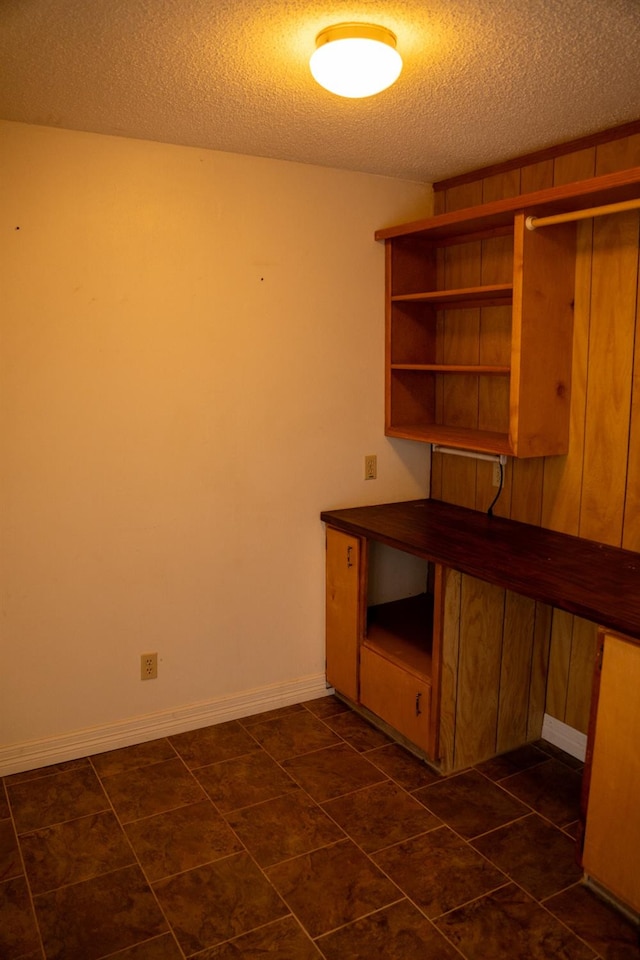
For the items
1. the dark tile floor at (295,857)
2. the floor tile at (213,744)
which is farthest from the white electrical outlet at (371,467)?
the floor tile at (213,744)

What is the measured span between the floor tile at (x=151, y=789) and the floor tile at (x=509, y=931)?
1032 millimetres

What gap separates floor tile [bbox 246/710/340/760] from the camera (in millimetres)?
2988

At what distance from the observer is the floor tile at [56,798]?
99.9 inches

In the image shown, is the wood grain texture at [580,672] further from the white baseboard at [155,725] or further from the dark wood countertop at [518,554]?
the white baseboard at [155,725]

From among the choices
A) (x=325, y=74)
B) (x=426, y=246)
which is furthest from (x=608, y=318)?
(x=325, y=74)

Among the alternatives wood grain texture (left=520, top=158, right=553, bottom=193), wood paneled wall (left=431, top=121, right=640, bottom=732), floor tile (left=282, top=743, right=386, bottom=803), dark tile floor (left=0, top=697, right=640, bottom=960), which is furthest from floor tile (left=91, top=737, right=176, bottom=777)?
wood grain texture (left=520, top=158, right=553, bottom=193)

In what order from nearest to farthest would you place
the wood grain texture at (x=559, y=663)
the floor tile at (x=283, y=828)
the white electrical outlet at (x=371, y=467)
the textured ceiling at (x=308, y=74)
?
the textured ceiling at (x=308, y=74)
the floor tile at (x=283, y=828)
the wood grain texture at (x=559, y=663)
the white electrical outlet at (x=371, y=467)

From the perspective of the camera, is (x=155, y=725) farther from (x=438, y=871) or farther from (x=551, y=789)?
(x=551, y=789)

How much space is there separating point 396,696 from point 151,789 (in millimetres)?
1008

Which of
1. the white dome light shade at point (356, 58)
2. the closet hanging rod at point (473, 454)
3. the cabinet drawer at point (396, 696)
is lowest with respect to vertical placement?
the cabinet drawer at point (396, 696)

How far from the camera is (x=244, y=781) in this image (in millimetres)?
2758

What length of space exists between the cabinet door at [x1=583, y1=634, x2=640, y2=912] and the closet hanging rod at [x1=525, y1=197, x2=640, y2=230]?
1.32 m

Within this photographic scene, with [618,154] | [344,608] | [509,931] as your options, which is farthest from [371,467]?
[509,931]

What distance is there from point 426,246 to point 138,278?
1377mm
